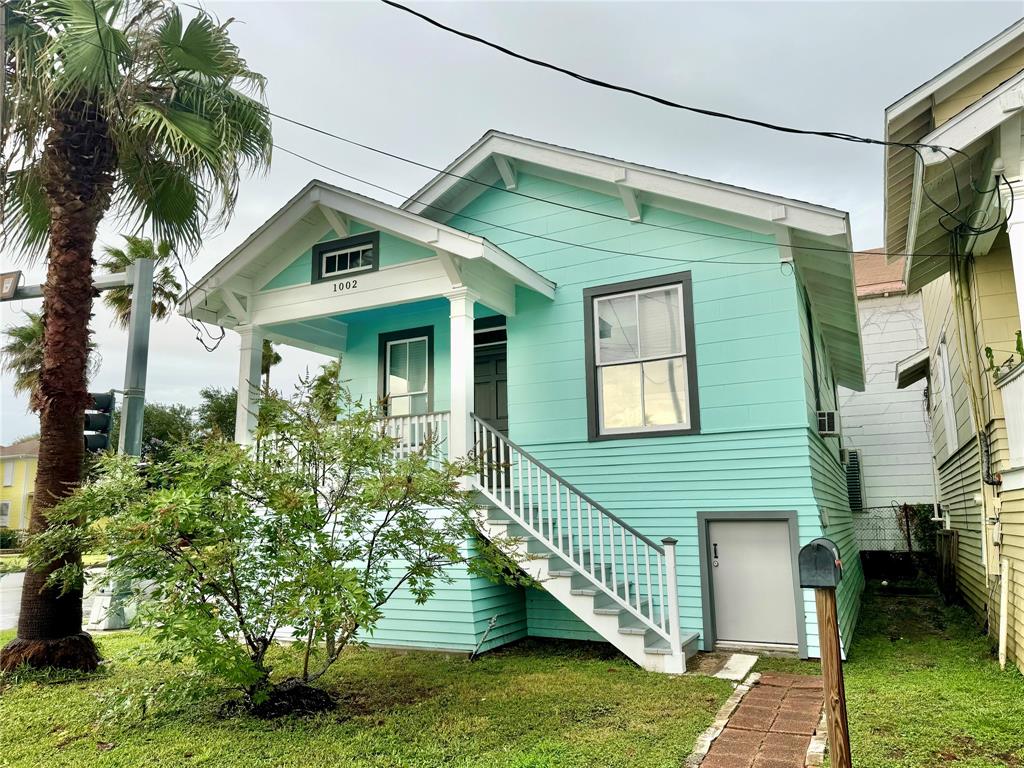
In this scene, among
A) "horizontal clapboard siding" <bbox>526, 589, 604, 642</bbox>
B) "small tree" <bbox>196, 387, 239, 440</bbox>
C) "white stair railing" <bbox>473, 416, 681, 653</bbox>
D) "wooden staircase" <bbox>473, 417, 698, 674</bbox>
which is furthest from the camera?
"small tree" <bbox>196, 387, 239, 440</bbox>

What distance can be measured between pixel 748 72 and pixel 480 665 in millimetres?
7501

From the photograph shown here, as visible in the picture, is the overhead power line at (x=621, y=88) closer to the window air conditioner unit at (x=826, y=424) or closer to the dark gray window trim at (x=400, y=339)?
the window air conditioner unit at (x=826, y=424)

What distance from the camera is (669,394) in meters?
8.12

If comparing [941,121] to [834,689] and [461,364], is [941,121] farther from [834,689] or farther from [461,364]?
[834,689]

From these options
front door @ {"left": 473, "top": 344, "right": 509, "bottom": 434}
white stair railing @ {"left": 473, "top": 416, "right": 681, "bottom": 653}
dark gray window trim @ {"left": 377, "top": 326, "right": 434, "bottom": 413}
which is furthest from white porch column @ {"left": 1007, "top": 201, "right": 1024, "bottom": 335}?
dark gray window trim @ {"left": 377, "top": 326, "right": 434, "bottom": 413}

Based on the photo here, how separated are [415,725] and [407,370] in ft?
18.4

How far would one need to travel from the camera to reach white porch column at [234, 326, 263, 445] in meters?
8.40

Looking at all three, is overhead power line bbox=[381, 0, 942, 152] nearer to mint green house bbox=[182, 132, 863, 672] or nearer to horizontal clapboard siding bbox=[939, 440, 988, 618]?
mint green house bbox=[182, 132, 863, 672]

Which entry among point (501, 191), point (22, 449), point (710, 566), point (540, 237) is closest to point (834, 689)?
point (710, 566)

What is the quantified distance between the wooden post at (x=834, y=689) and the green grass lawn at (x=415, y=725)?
1272 mm

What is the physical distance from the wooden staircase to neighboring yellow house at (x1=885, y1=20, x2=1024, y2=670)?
10.0 feet

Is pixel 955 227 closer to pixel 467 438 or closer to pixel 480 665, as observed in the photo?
pixel 467 438

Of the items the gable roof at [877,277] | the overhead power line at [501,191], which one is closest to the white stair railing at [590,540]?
the overhead power line at [501,191]

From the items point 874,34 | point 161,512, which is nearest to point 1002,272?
point 874,34
